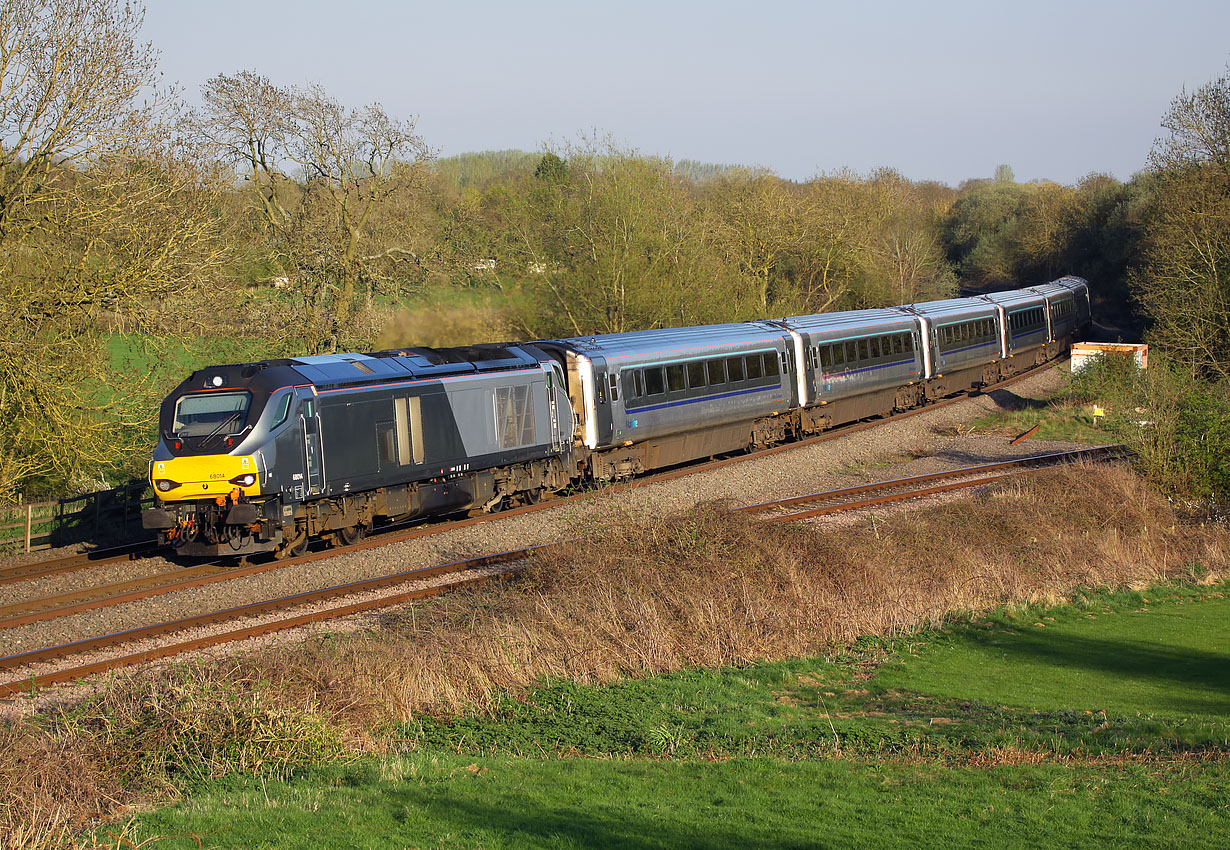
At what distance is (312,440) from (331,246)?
15.6m

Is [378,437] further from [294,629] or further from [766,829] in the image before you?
[766,829]

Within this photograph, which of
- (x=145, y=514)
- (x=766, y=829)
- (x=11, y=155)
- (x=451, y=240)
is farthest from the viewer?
Result: (x=451, y=240)

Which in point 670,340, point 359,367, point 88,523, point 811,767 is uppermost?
point 670,340

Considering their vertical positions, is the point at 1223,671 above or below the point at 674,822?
below

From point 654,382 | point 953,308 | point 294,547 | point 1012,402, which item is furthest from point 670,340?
point 1012,402

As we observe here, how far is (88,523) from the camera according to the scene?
20.5m

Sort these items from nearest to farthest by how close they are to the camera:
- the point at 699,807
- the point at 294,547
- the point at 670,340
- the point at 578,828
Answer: the point at 578,828, the point at 699,807, the point at 294,547, the point at 670,340

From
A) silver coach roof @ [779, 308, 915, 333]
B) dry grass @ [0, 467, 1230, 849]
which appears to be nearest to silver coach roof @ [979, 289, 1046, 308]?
silver coach roof @ [779, 308, 915, 333]

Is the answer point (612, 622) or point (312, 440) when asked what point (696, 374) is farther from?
point (612, 622)

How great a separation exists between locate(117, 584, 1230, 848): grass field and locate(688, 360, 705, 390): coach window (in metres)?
11.1

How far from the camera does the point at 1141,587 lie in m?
17.2

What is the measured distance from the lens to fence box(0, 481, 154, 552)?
64.3 ft

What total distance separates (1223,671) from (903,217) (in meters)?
58.3

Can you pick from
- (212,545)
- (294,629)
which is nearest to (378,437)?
(212,545)
